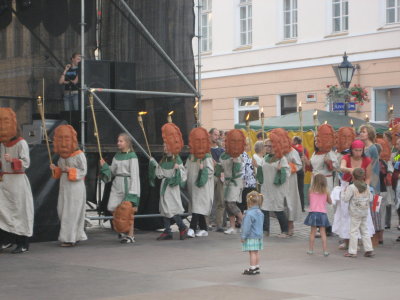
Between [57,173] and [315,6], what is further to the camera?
[315,6]

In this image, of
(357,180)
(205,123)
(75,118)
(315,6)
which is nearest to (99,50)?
(75,118)

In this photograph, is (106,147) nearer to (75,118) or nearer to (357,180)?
(75,118)

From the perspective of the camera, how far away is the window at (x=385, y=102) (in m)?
29.8

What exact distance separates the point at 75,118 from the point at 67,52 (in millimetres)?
1907

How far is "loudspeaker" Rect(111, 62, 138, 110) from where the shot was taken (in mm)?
16547

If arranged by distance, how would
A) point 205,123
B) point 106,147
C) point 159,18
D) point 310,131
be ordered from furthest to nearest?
point 205,123 → point 310,131 → point 159,18 → point 106,147

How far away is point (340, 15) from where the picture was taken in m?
31.4

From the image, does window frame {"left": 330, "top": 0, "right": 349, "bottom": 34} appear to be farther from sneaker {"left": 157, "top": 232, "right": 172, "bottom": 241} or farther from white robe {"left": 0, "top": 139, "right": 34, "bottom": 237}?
white robe {"left": 0, "top": 139, "right": 34, "bottom": 237}

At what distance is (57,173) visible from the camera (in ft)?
48.2

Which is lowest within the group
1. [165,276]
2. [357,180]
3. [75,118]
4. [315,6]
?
[165,276]

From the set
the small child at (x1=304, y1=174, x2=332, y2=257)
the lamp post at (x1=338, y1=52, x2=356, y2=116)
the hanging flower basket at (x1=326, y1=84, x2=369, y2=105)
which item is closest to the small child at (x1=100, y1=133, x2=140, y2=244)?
the small child at (x1=304, y1=174, x2=332, y2=257)

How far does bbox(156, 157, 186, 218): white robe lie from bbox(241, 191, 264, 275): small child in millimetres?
3721

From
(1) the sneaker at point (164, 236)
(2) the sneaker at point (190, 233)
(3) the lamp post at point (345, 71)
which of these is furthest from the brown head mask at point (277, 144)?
(3) the lamp post at point (345, 71)

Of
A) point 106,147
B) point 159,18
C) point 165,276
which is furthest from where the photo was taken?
point 159,18
